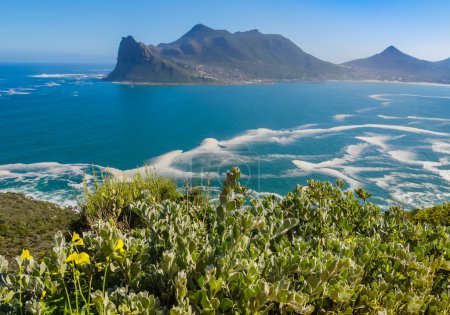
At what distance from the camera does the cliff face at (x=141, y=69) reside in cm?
16462

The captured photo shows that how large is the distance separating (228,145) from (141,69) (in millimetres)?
136975

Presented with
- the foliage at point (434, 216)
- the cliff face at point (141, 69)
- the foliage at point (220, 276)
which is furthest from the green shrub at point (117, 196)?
the cliff face at point (141, 69)

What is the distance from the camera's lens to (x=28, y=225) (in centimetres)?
1190

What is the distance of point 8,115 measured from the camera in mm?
69562

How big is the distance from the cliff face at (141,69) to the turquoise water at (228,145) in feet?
247

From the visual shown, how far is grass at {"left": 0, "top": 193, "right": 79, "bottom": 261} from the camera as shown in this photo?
961 centimetres

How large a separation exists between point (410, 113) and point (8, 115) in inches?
3436

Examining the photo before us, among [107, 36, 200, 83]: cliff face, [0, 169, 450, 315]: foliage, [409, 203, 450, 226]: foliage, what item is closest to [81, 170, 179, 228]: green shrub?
[0, 169, 450, 315]: foliage

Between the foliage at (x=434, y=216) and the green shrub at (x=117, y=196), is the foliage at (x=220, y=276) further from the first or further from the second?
the foliage at (x=434, y=216)

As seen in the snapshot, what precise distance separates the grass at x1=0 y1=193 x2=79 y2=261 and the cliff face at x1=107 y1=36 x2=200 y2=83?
14999cm

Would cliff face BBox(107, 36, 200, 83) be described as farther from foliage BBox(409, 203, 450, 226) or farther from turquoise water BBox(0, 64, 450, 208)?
foliage BBox(409, 203, 450, 226)

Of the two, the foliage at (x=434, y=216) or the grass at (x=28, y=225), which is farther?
the grass at (x=28, y=225)

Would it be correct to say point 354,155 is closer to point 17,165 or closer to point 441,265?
point 17,165

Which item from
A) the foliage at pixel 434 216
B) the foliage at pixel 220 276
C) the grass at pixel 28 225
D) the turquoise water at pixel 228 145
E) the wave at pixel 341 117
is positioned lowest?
the turquoise water at pixel 228 145
